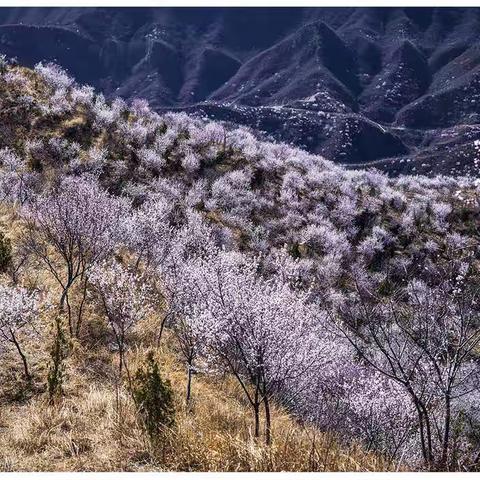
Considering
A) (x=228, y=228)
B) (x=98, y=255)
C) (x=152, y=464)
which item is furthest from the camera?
(x=228, y=228)

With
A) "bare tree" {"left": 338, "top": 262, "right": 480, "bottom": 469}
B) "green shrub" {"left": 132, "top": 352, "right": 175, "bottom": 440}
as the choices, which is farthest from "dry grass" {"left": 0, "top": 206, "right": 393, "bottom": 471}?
"bare tree" {"left": 338, "top": 262, "right": 480, "bottom": 469}

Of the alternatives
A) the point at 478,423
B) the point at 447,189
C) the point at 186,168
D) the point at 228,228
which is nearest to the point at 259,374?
the point at 478,423

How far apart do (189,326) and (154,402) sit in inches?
144

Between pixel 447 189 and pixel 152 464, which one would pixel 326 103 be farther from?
pixel 152 464

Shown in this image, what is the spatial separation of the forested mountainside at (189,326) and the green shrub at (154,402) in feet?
0.08

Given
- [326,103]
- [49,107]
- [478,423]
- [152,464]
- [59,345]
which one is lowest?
[478,423]

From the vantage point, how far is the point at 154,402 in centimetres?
699

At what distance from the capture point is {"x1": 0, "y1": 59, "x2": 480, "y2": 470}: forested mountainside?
6.50 meters

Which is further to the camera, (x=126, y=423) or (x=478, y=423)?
(x=478, y=423)

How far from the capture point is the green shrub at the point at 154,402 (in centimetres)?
669

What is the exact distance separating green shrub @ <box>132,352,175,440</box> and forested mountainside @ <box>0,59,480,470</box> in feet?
0.08

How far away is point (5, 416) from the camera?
26.9ft

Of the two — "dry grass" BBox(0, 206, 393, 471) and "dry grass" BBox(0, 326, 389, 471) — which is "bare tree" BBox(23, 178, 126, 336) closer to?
"dry grass" BBox(0, 206, 393, 471)
